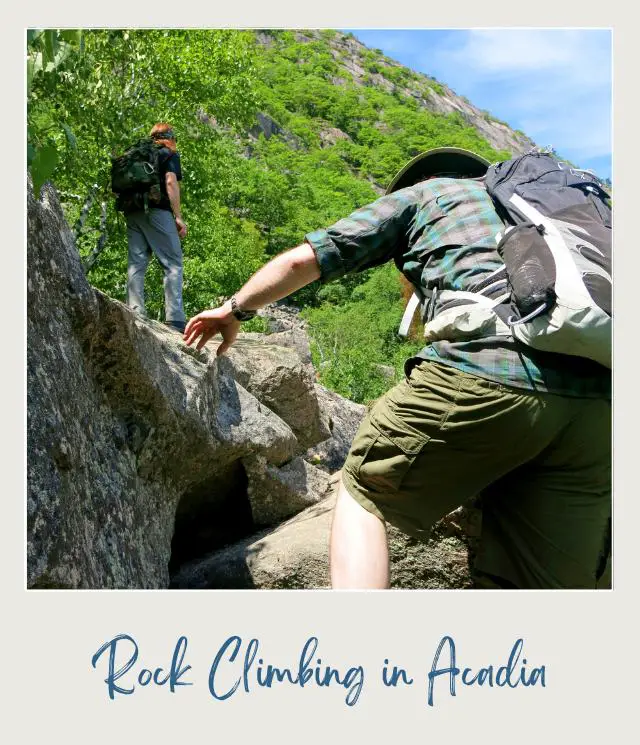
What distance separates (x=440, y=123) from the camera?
56.7m

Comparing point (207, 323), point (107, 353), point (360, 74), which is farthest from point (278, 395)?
point (360, 74)

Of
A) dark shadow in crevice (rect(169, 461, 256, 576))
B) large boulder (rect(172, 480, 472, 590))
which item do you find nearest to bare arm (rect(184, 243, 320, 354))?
large boulder (rect(172, 480, 472, 590))

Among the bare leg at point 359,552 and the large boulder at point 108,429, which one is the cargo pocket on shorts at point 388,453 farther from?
the large boulder at point 108,429

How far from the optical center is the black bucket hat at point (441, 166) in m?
3.32

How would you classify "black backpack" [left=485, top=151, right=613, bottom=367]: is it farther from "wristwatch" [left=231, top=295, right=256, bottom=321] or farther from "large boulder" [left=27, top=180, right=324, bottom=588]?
"large boulder" [left=27, top=180, right=324, bottom=588]

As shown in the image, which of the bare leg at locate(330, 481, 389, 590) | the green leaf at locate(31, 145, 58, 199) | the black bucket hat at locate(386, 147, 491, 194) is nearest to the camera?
the green leaf at locate(31, 145, 58, 199)

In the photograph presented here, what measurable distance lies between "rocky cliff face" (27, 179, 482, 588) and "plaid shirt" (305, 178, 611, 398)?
1.06 metres

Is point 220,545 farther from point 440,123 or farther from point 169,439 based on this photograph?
point 440,123

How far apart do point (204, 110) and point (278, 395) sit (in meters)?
11.1

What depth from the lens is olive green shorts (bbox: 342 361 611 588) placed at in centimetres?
267

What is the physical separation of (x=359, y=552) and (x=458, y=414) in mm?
550

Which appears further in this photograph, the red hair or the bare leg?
the red hair

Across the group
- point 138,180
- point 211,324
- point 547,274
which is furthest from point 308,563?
point 138,180

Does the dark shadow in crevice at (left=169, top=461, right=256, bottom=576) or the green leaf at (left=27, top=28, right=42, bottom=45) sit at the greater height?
the green leaf at (left=27, top=28, right=42, bottom=45)
